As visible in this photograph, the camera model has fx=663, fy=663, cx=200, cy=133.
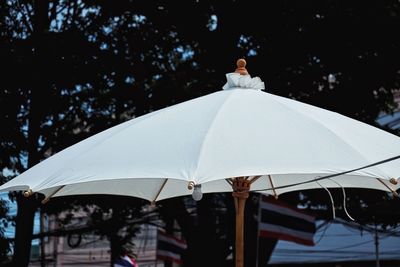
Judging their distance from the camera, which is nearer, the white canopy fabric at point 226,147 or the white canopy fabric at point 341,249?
the white canopy fabric at point 226,147

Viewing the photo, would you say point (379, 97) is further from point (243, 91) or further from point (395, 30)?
point (243, 91)

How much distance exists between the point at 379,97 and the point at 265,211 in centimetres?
390

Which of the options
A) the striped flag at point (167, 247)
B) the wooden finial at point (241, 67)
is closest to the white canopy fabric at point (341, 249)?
the striped flag at point (167, 247)

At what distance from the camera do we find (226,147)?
4.00 metres

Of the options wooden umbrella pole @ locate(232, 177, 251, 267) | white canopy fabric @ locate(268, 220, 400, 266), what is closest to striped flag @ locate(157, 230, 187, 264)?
white canopy fabric @ locate(268, 220, 400, 266)

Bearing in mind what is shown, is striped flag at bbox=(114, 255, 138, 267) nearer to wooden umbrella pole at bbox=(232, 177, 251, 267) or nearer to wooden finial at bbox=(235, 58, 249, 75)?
wooden umbrella pole at bbox=(232, 177, 251, 267)

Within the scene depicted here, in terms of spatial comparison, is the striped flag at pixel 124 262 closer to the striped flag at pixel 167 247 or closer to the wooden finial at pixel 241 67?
the striped flag at pixel 167 247

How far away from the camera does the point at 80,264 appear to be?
27984 millimetres

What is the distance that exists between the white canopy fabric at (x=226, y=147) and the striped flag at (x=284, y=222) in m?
3.44

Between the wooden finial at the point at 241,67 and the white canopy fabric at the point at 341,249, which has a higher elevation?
the wooden finial at the point at 241,67

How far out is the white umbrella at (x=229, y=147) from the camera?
389cm

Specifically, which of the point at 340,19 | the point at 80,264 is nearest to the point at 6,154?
the point at 340,19

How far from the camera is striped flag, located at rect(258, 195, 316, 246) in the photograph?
8281mm

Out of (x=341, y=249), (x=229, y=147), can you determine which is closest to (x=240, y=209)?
(x=229, y=147)
